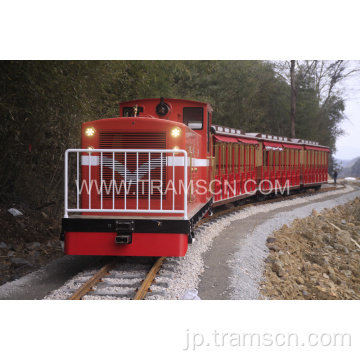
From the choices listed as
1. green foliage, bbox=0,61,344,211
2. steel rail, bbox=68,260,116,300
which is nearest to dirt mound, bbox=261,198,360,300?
steel rail, bbox=68,260,116,300

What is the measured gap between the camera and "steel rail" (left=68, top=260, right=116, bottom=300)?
5.15 metres

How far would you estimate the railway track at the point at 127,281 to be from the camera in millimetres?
5293

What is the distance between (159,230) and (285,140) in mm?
14494

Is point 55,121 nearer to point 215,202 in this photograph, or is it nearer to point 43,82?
point 43,82

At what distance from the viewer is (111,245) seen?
6.00 metres

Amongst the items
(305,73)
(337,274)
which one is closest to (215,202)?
(337,274)

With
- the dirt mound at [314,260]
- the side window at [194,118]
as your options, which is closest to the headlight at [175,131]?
the side window at [194,118]

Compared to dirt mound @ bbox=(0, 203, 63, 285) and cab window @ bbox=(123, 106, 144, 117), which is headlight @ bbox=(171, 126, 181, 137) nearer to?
cab window @ bbox=(123, 106, 144, 117)

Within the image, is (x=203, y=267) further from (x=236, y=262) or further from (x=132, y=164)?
(x=132, y=164)

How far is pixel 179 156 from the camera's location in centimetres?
647

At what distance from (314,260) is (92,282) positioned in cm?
573

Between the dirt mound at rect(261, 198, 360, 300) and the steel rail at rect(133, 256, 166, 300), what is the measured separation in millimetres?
1469

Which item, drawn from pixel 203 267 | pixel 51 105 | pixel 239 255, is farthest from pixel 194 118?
pixel 203 267

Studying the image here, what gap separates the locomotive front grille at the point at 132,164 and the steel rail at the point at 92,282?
3.33 ft
